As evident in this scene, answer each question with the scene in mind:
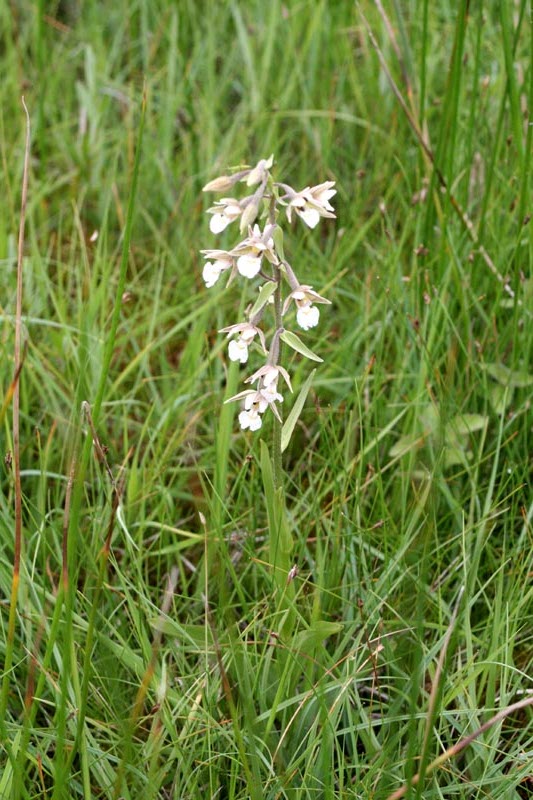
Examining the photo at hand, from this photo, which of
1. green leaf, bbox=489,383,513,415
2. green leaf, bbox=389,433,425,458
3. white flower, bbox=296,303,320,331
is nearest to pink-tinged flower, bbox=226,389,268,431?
white flower, bbox=296,303,320,331

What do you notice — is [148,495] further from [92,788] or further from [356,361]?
[356,361]

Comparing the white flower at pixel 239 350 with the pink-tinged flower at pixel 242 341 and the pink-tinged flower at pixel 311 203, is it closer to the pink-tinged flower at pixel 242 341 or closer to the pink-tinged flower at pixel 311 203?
the pink-tinged flower at pixel 242 341

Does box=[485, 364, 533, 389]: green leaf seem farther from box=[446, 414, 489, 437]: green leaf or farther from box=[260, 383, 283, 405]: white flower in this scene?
box=[260, 383, 283, 405]: white flower

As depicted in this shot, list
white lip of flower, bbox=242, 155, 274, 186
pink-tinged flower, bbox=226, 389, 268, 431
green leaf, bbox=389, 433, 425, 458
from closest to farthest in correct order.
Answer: white lip of flower, bbox=242, 155, 274, 186
pink-tinged flower, bbox=226, 389, 268, 431
green leaf, bbox=389, 433, 425, 458

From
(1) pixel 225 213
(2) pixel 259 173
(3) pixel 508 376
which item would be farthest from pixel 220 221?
(3) pixel 508 376

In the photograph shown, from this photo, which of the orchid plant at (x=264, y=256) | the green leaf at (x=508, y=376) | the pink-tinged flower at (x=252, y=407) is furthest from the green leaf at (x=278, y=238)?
the green leaf at (x=508, y=376)

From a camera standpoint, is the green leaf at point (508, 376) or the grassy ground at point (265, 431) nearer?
the grassy ground at point (265, 431)
